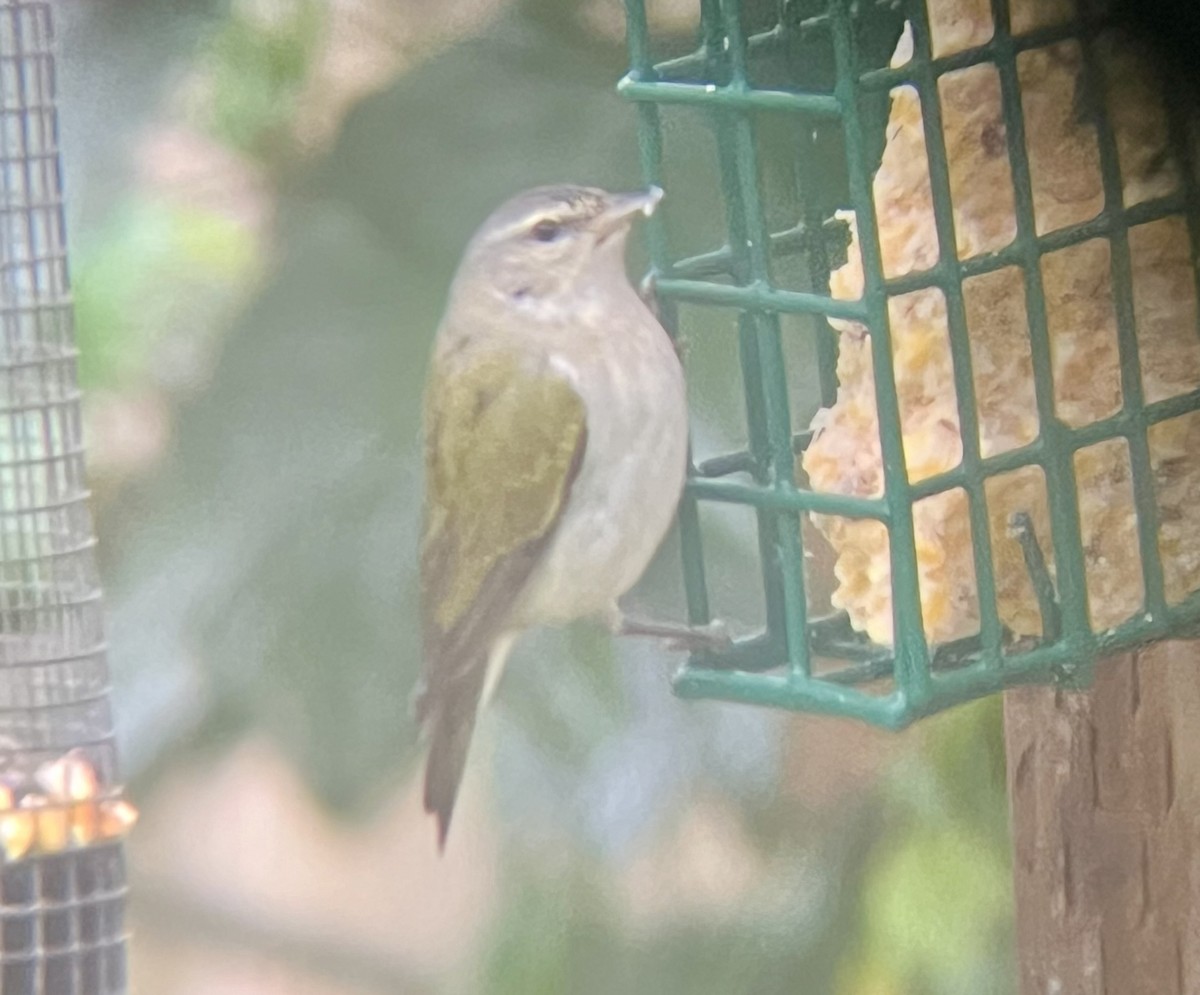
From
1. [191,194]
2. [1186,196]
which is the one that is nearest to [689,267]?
[1186,196]

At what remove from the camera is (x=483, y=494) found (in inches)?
47.1

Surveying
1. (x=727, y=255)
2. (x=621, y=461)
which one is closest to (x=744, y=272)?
(x=727, y=255)

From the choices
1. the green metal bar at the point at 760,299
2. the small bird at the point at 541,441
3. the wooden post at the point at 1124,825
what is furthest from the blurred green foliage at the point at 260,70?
the wooden post at the point at 1124,825

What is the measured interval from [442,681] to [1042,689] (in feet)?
1.31

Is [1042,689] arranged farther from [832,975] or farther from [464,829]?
[464,829]

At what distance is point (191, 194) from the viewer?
167cm

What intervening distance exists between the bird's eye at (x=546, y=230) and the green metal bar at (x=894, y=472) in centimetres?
32

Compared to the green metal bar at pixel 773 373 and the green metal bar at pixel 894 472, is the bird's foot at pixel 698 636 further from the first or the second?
the green metal bar at pixel 894 472

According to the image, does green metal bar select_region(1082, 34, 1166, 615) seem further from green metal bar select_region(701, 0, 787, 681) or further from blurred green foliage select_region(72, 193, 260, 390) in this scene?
blurred green foliage select_region(72, 193, 260, 390)

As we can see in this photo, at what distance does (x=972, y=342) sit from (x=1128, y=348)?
0.08m

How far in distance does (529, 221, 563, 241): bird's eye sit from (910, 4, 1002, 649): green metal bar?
0.31 meters

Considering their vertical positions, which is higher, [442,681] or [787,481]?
[787,481]

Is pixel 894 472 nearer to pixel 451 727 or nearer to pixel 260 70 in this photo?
pixel 451 727

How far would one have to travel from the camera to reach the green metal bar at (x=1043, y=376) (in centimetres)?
98
